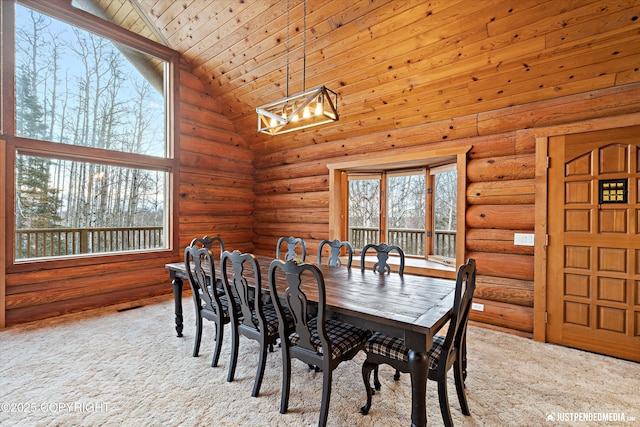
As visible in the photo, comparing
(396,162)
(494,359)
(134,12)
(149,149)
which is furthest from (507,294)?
(134,12)

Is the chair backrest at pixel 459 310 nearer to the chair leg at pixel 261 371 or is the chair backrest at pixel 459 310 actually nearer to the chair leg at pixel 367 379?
the chair leg at pixel 367 379

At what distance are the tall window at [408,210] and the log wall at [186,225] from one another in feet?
7.55

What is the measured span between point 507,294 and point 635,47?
8.27 feet

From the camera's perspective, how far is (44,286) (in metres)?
3.78

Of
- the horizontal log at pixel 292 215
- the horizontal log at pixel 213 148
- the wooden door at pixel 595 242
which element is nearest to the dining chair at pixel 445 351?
the wooden door at pixel 595 242

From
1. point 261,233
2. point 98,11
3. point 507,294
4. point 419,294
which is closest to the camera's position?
point 419,294

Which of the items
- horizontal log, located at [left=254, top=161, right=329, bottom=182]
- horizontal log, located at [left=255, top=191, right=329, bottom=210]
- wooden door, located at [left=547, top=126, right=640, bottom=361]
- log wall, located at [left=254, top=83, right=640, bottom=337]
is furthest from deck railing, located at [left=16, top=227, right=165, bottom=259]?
Result: wooden door, located at [left=547, top=126, right=640, bottom=361]

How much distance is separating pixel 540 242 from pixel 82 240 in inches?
228

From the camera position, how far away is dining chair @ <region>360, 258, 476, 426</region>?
5.85 ft

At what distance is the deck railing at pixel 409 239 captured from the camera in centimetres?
447

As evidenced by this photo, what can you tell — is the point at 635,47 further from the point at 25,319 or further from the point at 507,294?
the point at 25,319

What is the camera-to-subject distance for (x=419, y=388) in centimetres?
167

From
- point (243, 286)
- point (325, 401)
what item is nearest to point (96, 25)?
point (243, 286)

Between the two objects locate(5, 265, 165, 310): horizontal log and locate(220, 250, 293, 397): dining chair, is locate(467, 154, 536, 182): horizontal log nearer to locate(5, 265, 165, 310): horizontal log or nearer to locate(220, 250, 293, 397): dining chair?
locate(220, 250, 293, 397): dining chair
